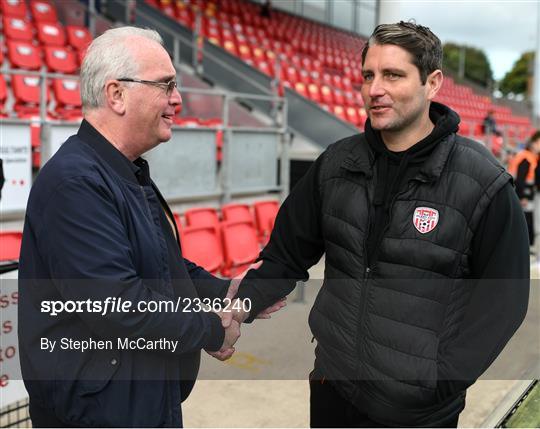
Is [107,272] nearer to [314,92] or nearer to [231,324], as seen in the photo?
[231,324]

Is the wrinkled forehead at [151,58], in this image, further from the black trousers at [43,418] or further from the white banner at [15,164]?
the white banner at [15,164]

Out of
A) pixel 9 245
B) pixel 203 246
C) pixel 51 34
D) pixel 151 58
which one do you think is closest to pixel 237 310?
pixel 151 58

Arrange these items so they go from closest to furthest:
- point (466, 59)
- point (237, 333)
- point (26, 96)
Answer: point (237, 333) → point (26, 96) → point (466, 59)

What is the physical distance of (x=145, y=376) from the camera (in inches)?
66.5

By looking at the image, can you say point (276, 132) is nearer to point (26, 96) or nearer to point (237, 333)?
point (26, 96)

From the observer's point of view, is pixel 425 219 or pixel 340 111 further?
pixel 340 111

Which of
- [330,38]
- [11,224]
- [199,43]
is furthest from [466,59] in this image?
[11,224]

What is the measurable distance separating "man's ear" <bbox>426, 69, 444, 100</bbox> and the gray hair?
0.87 meters

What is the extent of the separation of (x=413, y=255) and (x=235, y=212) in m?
5.09

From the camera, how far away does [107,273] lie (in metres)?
1.55

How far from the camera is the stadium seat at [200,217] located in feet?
20.4

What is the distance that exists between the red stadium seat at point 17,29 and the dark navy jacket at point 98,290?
32.2 ft

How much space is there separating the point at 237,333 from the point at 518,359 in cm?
217

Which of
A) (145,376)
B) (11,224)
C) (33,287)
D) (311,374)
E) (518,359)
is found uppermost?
(33,287)
